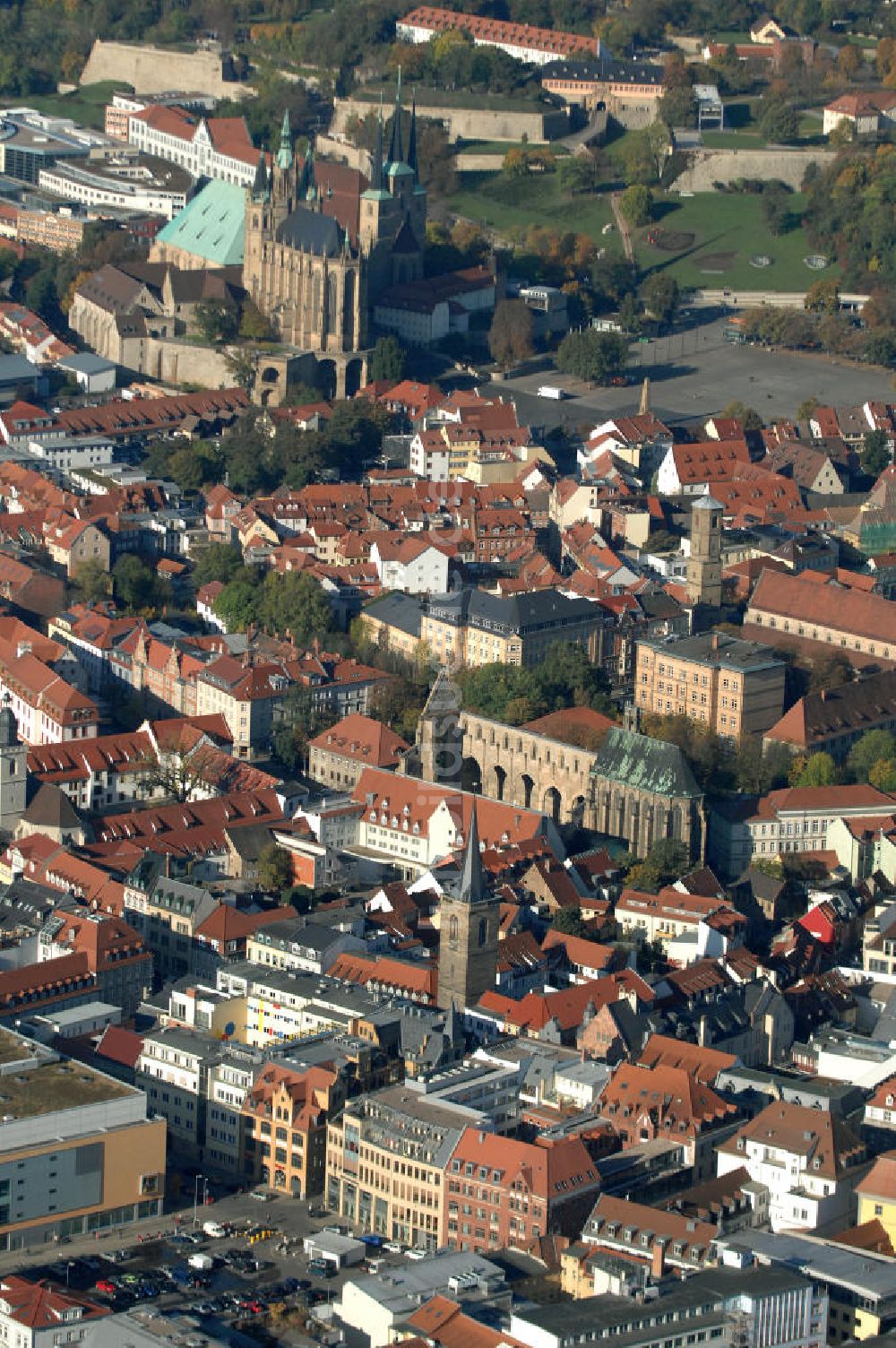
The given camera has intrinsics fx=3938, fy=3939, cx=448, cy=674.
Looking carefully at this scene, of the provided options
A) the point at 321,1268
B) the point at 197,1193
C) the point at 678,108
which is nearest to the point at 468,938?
the point at 197,1193

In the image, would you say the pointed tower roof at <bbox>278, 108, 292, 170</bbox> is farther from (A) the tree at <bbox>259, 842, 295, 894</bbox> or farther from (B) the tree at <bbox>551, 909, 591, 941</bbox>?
(B) the tree at <bbox>551, 909, 591, 941</bbox>

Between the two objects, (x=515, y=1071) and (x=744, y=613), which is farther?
(x=744, y=613)

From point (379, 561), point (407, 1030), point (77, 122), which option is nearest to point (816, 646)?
point (379, 561)

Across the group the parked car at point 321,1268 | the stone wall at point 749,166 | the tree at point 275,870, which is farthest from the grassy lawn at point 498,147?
the parked car at point 321,1268

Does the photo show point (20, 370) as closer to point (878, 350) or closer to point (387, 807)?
point (878, 350)

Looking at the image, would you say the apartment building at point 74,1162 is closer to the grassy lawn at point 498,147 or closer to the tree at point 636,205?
the tree at point 636,205

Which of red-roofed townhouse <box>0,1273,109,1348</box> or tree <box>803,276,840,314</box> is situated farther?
tree <box>803,276,840,314</box>

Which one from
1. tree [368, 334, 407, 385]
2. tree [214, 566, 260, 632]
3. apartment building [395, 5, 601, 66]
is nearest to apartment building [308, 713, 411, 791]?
tree [214, 566, 260, 632]
